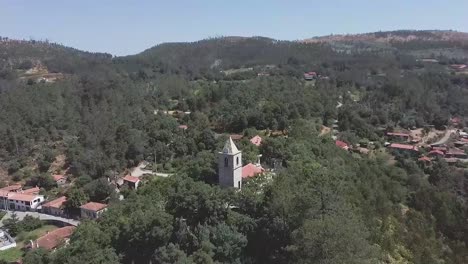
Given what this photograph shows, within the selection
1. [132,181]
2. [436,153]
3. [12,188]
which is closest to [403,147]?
[436,153]

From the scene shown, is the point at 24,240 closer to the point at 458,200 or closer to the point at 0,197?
the point at 0,197


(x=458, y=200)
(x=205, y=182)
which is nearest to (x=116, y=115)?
(x=205, y=182)

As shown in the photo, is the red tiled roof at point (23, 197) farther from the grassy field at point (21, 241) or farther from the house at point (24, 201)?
the grassy field at point (21, 241)

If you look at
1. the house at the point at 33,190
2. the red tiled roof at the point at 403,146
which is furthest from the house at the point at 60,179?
the red tiled roof at the point at 403,146

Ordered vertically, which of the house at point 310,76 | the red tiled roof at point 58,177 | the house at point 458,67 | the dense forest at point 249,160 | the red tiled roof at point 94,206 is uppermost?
the house at point 458,67

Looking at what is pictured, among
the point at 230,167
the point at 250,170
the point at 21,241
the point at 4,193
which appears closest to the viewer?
the point at 230,167

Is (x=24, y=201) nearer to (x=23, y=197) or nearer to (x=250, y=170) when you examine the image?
(x=23, y=197)

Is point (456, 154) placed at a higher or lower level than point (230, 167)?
lower
